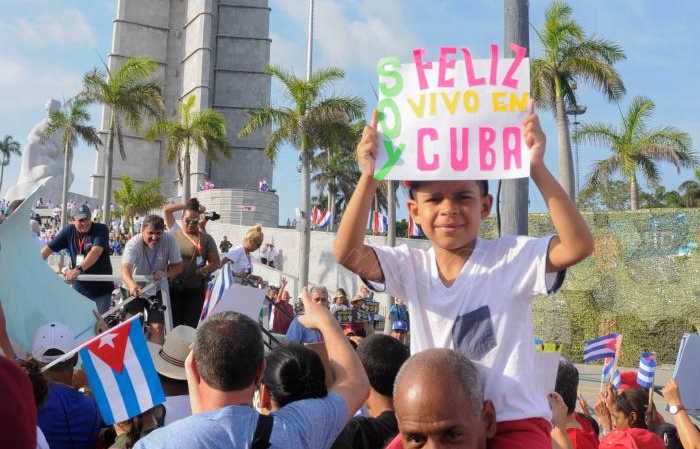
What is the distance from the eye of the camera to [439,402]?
2.32 m

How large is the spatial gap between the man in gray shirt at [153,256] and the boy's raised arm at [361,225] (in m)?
5.17

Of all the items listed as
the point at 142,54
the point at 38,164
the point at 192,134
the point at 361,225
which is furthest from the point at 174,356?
the point at 142,54

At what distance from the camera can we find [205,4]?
66.9 meters

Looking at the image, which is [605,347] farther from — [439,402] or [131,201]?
[131,201]

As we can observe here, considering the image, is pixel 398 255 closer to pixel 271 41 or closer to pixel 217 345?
pixel 217 345

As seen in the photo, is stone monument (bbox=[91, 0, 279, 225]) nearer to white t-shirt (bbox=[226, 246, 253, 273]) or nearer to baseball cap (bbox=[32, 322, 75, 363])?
white t-shirt (bbox=[226, 246, 253, 273])

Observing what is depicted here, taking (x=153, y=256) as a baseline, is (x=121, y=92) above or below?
above

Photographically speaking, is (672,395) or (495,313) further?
(672,395)

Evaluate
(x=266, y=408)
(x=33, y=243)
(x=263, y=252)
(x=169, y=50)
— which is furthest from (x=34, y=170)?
(x=266, y=408)

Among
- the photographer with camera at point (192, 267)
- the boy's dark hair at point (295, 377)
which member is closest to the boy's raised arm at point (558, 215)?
the boy's dark hair at point (295, 377)

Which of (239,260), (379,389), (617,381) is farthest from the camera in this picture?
(239,260)

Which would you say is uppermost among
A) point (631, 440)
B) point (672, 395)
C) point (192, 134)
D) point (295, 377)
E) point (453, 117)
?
point (192, 134)

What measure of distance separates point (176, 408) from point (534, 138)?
2.20 m

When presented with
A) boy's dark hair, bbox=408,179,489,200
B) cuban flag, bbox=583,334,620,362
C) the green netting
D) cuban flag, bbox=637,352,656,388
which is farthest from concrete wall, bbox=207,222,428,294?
boy's dark hair, bbox=408,179,489,200
